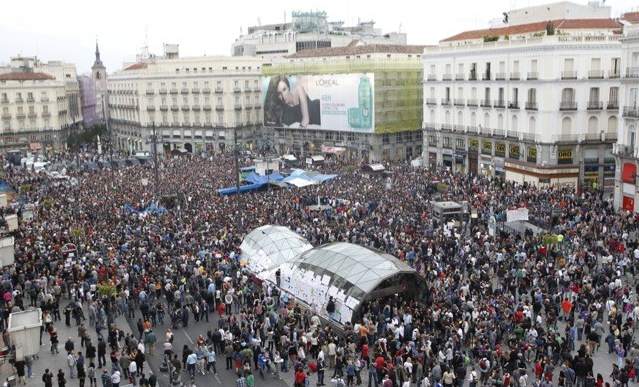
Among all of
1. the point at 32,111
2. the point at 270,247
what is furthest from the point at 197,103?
the point at 270,247

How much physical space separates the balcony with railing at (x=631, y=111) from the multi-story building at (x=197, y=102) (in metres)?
53.3

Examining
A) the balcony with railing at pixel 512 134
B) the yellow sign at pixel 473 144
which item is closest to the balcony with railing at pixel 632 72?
the balcony with railing at pixel 512 134

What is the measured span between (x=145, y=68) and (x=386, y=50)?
3897cm

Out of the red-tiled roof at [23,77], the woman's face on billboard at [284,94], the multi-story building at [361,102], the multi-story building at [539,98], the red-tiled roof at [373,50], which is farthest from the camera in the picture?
the red-tiled roof at [23,77]

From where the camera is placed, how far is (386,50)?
247 feet

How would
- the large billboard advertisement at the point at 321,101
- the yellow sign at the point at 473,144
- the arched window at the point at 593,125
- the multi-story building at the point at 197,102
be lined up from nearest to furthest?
the arched window at the point at 593,125 < the yellow sign at the point at 473,144 < the large billboard advertisement at the point at 321,101 < the multi-story building at the point at 197,102

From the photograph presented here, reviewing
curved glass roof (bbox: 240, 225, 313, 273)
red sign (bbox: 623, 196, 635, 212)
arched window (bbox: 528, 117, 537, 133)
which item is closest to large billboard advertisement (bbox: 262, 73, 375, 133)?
arched window (bbox: 528, 117, 537, 133)

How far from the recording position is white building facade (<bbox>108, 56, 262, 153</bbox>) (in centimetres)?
8694

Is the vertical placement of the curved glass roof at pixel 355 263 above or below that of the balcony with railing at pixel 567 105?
below

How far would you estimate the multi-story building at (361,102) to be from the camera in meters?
72.1

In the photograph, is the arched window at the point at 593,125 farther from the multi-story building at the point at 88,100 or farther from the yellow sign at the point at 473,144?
the multi-story building at the point at 88,100

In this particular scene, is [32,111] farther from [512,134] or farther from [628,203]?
[628,203]

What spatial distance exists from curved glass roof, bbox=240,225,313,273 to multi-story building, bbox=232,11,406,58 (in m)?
78.2

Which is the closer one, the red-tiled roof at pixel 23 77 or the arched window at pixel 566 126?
the arched window at pixel 566 126
